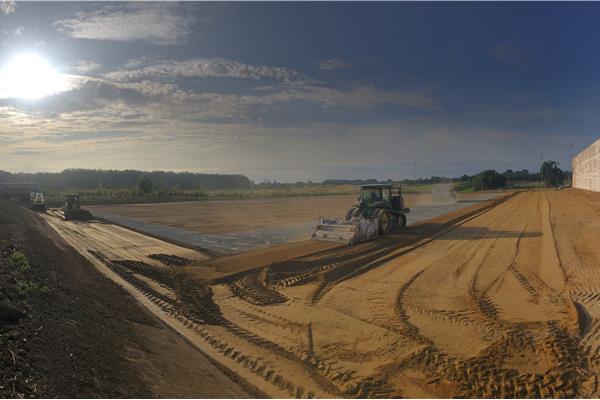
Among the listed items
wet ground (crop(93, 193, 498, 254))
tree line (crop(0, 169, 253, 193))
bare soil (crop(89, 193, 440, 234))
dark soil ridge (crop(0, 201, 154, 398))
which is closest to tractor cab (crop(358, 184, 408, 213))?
wet ground (crop(93, 193, 498, 254))

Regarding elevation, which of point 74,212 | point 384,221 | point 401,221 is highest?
point 384,221

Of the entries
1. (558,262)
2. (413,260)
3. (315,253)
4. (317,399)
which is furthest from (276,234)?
(317,399)

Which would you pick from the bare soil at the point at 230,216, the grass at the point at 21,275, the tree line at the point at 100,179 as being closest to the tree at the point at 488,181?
the bare soil at the point at 230,216

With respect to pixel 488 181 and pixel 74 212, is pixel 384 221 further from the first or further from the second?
pixel 488 181

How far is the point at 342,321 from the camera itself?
275 inches

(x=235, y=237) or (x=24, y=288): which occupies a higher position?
(x=24, y=288)

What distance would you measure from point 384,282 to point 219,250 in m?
7.01

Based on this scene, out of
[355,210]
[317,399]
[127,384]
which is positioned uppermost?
[355,210]

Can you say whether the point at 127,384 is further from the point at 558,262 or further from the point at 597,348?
the point at 558,262

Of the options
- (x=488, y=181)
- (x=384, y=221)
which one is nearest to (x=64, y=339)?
(x=384, y=221)

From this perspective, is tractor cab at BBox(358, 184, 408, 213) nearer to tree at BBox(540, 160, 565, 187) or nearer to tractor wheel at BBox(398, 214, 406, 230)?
tractor wheel at BBox(398, 214, 406, 230)

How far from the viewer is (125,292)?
29.8 feet

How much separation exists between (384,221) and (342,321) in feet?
34.5

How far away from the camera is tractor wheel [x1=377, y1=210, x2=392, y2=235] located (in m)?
16.6
